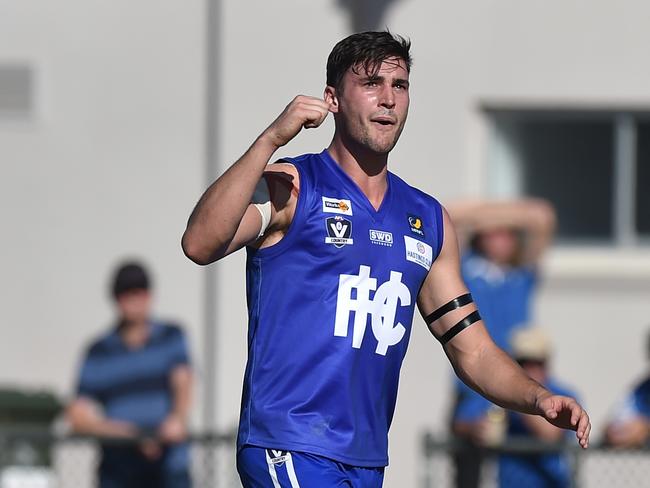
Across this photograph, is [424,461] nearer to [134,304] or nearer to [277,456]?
[134,304]

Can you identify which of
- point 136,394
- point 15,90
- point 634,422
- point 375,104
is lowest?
point 634,422

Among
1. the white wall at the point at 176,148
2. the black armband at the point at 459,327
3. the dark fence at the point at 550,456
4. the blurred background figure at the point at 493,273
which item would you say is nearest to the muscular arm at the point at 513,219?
the blurred background figure at the point at 493,273

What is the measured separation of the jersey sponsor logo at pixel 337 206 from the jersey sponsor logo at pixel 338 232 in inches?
1.1

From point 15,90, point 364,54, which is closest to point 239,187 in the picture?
point 364,54

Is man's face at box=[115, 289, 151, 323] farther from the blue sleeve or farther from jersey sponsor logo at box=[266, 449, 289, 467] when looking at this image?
jersey sponsor logo at box=[266, 449, 289, 467]

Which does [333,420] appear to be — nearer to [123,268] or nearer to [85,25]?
[123,268]

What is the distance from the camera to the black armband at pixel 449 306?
5703 millimetres

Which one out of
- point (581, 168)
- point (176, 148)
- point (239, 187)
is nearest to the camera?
point (239, 187)

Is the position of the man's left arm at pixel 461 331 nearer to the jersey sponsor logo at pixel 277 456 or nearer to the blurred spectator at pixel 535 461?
the jersey sponsor logo at pixel 277 456

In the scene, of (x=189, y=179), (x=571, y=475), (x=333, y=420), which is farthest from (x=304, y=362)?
(x=189, y=179)

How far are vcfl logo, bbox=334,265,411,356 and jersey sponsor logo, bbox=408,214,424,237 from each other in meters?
0.21

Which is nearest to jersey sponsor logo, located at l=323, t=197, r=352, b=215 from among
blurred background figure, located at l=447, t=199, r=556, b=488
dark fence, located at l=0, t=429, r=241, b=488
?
blurred background figure, located at l=447, t=199, r=556, b=488

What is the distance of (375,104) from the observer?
529 cm

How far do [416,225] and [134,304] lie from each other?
14.1ft
